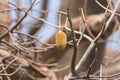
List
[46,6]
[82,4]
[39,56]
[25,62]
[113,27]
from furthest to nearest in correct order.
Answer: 1. [46,6]
2. [82,4]
3. [39,56]
4. [113,27]
5. [25,62]

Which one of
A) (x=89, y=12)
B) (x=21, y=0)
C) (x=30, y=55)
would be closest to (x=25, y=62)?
(x=30, y=55)

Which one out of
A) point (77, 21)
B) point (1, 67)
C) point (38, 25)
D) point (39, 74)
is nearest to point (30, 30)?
point (38, 25)

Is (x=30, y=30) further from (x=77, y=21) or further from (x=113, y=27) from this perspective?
(x=113, y=27)

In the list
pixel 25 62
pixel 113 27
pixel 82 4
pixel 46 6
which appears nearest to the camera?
pixel 25 62

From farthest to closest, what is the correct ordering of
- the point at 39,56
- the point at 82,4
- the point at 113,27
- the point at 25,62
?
the point at 82,4 < the point at 39,56 < the point at 113,27 < the point at 25,62

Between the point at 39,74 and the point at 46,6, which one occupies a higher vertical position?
the point at 46,6

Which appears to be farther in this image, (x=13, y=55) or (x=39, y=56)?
(x=39, y=56)

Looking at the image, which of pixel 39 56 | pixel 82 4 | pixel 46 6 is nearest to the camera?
pixel 39 56

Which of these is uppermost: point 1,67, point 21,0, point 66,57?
point 21,0

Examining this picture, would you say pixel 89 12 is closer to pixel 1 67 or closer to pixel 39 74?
pixel 39 74
